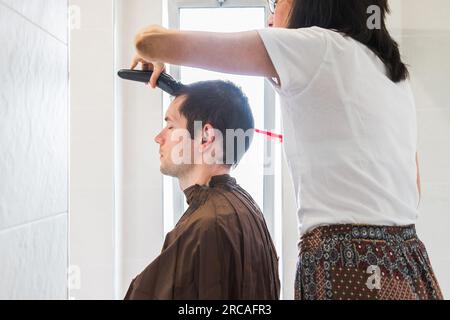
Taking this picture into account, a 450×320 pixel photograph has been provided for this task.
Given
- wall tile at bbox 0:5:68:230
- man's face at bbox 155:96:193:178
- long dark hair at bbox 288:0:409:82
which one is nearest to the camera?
wall tile at bbox 0:5:68:230

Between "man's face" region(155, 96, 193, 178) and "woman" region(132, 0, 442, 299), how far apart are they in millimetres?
338

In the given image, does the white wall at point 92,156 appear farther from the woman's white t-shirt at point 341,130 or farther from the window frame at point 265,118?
the woman's white t-shirt at point 341,130

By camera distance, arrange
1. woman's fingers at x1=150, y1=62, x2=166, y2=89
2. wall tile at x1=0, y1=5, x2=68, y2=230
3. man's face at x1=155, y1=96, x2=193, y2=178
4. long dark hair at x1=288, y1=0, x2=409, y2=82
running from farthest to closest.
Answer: man's face at x1=155, y1=96, x2=193, y2=178 < woman's fingers at x1=150, y1=62, x2=166, y2=89 < long dark hair at x1=288, y1=0, x2=409, y2=82 < wall tile at x1=0, y1=5, x2=68, y2=230

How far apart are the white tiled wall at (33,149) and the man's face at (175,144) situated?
0.25m

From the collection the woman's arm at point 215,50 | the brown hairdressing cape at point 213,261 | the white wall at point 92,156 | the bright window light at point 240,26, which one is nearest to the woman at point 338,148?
the woman's arm at point 215,50

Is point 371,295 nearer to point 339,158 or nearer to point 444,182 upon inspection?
point 339,158

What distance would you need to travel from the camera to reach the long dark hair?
70 centimetres

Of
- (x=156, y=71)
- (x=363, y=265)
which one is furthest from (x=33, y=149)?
(x=363, y=265)

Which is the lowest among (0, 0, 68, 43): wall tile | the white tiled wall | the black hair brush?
the white tiled wall

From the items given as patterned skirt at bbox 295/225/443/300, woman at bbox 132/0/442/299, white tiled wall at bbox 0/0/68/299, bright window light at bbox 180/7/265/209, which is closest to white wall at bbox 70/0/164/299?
bright window light at bbox 180/7/265/209

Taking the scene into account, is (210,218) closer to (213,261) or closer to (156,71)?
(213,261)

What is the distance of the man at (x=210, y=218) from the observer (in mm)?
787

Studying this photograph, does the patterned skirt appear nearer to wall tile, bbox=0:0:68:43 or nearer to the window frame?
wall tile, bbox=0:0:68:43

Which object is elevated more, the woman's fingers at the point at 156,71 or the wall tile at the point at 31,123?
the woman's fingers at the point at 156,71
